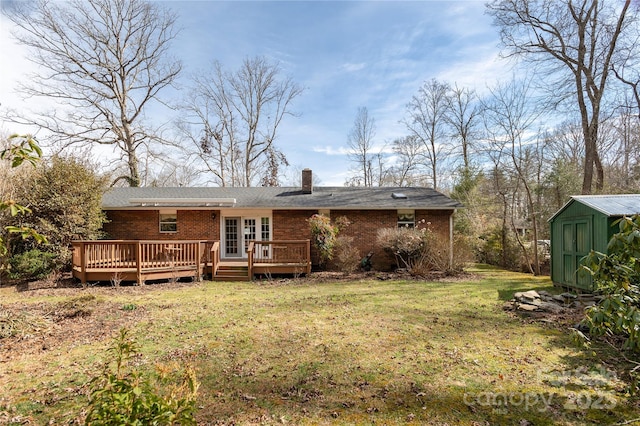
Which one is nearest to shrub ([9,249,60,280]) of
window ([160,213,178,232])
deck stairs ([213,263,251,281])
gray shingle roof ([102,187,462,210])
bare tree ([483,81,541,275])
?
gray shingle roof ([102,187,462,210])

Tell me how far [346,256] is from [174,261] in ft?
20.9

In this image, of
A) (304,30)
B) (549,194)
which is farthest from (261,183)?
(549,194)

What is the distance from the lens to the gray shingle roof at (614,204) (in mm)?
6910

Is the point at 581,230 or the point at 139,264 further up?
the point at 581,230

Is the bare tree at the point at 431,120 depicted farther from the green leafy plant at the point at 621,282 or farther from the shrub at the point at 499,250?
the green leafy plant at the point at 621,282

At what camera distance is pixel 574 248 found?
8195 mm

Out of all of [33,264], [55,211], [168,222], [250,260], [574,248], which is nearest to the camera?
[574,248]

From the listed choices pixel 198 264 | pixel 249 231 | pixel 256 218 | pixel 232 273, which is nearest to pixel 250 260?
pixel 232 273

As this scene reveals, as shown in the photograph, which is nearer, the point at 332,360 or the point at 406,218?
the point at 332,360

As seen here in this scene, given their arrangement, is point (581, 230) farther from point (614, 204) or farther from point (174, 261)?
point (174, 261)

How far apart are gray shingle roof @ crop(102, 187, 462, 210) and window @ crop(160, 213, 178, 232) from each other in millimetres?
657

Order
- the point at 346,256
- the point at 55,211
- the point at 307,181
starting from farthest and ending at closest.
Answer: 1. the point at 307,181
2. the point at 346,256
3. the point at 55,211

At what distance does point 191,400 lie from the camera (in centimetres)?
184

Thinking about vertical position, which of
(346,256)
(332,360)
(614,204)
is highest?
(614,204)
